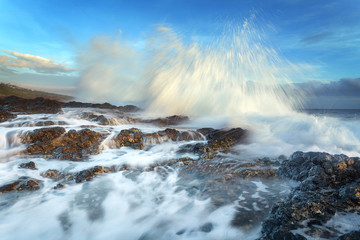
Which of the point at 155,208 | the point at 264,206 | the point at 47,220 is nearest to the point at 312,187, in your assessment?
the point at 264,206

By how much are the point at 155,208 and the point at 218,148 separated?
14.3ft

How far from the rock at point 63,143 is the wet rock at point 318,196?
21.4ft

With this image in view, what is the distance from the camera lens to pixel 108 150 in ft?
27.3

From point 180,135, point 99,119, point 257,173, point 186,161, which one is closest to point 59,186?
point 186,161

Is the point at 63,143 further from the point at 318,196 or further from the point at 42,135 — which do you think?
the point at 318,196

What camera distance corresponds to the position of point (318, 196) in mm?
3436

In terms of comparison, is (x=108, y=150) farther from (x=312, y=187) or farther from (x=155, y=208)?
(x=312, y=187)

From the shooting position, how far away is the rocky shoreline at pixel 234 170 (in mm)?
3080

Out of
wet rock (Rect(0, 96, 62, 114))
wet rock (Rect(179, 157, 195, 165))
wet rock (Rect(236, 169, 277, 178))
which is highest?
wet rock (Rect(0, 96, 62, 114))

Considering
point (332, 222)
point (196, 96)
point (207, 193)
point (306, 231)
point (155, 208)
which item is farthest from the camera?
point (196, 96)

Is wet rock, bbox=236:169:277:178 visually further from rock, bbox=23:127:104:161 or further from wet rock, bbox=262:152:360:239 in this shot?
rock, bbox=23:127:104:161

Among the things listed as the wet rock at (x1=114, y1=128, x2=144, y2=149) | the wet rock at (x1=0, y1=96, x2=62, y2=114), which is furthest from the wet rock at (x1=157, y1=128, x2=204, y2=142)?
the wet rock at (x1=0, y1=96, x2=62, y2=114)

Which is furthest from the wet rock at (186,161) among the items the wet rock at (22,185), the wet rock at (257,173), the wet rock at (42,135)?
the wet rock at (42,135)

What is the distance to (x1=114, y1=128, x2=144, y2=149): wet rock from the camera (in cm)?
875
